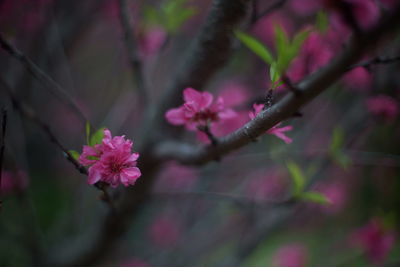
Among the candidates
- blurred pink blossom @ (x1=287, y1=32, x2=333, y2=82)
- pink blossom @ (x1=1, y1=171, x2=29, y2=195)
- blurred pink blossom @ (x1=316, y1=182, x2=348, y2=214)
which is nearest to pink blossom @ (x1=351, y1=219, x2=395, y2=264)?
blurred pink blossom @ (x1=316, y1=182, x2=348, y2=214)

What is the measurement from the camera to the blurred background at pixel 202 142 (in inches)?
44.1

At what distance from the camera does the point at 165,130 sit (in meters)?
1.12

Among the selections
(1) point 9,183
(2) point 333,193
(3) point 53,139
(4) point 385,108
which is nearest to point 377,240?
(4) point 385,108

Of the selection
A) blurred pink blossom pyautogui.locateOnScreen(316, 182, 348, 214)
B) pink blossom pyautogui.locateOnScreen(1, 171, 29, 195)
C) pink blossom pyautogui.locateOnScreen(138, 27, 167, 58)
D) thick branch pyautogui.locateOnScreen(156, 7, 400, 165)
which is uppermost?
pink blossom pyautogui.locateOnScreen(138, 27, 167, 58)

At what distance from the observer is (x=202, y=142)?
89cm

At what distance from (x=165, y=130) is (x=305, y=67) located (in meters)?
0.51

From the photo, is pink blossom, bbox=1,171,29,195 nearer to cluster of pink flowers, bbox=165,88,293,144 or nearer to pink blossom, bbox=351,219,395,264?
cluster of pink flowers, bbox=165,88,293,144

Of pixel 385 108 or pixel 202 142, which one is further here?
pixel 385 108

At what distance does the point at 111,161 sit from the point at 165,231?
1.71m

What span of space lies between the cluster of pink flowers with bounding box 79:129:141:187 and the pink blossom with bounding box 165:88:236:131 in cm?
17

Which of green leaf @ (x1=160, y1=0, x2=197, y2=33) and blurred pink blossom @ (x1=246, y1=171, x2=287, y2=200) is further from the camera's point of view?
blurred pink blossom @ (x1=246, y1=171, x2=287, y2=200)

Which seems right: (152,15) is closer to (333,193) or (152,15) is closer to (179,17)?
(179,17)

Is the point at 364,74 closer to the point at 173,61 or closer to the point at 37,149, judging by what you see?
the point at 173,61

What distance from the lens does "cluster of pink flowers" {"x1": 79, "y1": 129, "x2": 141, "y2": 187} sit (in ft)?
1.95
